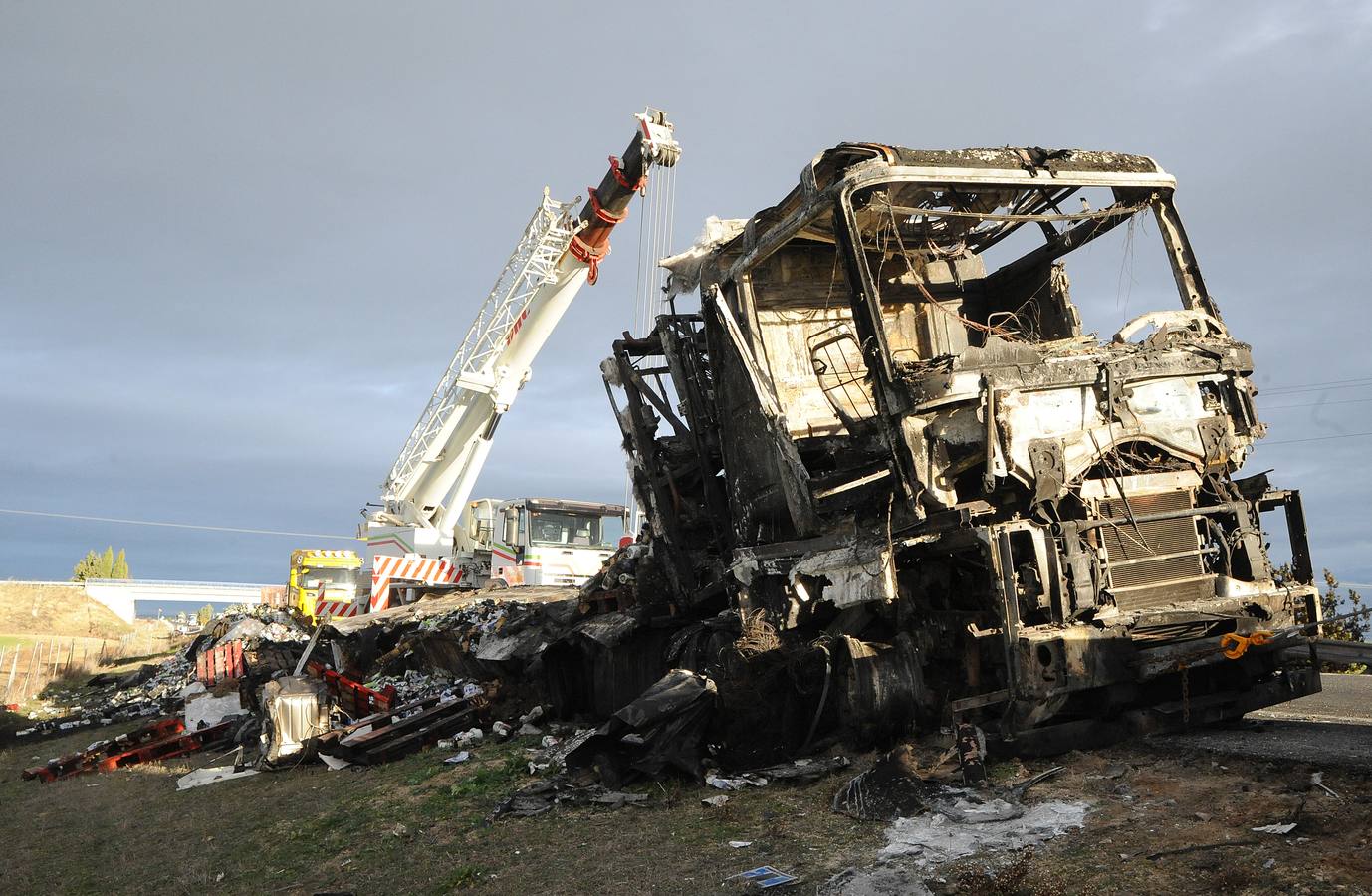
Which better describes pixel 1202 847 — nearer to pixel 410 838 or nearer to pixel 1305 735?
pixel 1305 735

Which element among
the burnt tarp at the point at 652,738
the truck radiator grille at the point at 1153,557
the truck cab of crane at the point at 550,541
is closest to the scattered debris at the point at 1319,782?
the truck radiator grille at the point at 1153,557

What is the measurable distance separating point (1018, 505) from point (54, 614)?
31.7 m

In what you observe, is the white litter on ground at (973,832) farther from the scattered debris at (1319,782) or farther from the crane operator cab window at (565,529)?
the crane operator cab window at (565,529)

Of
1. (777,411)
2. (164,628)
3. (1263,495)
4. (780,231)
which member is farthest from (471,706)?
(164,628)

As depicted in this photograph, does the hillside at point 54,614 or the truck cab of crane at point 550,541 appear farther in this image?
the hillside at point 54,614

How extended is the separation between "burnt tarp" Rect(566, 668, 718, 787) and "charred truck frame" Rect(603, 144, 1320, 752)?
785 millimetres

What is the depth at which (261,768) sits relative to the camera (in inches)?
320

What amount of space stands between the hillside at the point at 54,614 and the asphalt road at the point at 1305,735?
2964cm

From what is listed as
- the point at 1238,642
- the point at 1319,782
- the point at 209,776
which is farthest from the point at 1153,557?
the point at 209,776

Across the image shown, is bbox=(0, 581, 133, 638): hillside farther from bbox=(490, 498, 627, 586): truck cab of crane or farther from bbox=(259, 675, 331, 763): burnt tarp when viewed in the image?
bbox=(259, 675, 331, 763): burnt tarp

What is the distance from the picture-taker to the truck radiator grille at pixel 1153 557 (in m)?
4.99

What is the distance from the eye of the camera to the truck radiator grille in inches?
196

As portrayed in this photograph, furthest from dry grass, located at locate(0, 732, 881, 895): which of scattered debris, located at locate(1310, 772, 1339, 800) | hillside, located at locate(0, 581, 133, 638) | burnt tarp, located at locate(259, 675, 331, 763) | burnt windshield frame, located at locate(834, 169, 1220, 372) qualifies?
hillside, located at locate(0, 581, 133, 638)

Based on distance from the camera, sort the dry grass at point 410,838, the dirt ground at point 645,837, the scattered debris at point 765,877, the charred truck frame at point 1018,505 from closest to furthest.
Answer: the dirt ground at point 645,837, the scattered debris at point 765,877, the dry grass at point 410,838, the charred truck frame at point 1018,505
